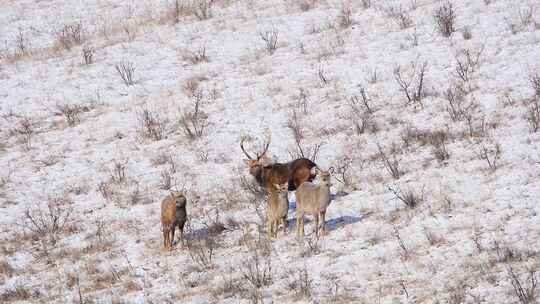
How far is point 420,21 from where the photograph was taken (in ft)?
57.2

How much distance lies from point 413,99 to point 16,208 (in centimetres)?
752

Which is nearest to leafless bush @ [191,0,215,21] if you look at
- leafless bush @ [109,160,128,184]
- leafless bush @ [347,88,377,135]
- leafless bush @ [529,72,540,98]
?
leafless bush @ [347,88,377,135]

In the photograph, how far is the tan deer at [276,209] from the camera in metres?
9.66

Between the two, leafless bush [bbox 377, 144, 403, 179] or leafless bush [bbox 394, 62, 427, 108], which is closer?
leafless bush [bbox 377, 144, 403, 179]

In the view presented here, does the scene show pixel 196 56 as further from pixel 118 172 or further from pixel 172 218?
pixel 172 218

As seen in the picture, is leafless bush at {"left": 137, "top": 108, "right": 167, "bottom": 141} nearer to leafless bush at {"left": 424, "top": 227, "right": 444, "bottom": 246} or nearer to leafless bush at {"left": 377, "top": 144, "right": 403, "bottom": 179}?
leafless bush at {"left": 377, "top": 144, "right": 403, "bottom": 179}

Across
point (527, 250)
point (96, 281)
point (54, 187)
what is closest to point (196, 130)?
point (54, 187)

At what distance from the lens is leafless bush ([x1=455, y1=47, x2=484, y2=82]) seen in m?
14.2

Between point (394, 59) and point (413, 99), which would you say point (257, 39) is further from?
point (413, 99)

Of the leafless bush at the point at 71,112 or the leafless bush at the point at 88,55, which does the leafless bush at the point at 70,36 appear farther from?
the leafless bush at the point at 71,112

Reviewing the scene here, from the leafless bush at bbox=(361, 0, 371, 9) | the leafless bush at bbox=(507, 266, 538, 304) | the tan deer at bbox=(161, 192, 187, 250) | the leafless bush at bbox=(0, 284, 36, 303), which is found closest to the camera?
the leafless bush at bbox=(507, 266, 538, 304)

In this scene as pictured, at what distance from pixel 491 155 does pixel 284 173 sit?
309 centimetres

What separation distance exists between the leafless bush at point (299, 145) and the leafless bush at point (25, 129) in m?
5.55

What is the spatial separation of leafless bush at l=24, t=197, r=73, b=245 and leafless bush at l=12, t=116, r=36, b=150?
3127 millimetres
